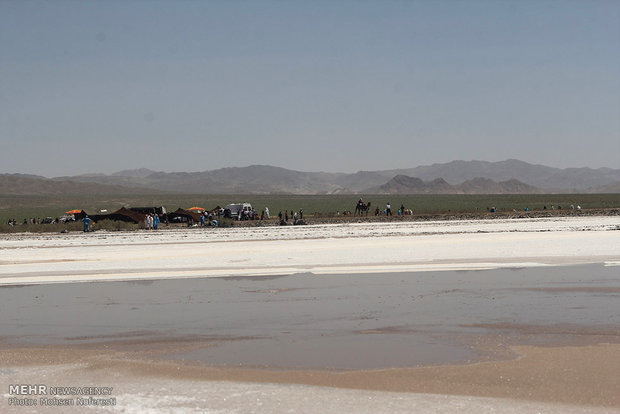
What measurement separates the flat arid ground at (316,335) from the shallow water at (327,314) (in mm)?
53

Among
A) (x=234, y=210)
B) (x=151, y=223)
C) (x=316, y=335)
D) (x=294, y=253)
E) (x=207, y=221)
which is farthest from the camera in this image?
(x=234, y=210)

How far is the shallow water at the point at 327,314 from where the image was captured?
1012 cm

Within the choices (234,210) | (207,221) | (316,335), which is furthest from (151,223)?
(316,335)

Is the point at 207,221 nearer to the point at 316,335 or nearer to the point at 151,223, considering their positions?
the point at 151,223

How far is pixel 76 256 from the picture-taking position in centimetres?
2636

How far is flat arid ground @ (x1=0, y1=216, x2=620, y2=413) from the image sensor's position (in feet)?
25.9

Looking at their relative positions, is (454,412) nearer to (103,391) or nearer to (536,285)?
(103,391)

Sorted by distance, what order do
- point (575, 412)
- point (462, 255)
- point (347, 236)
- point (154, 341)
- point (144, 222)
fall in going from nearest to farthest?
point (575, 412) → point (154, 341) → point (462, 255) → point (347, 236) → point (144, 222)

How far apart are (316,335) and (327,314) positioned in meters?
1.84

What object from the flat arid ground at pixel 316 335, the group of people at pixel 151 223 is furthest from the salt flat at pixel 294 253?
the group of people at pixel 151 223

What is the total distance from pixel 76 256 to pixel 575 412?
2277 centimetres

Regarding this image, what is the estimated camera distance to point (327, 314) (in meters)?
12.9

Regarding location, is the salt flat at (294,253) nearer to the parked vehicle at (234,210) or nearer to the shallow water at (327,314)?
the shallow water at (327,314)

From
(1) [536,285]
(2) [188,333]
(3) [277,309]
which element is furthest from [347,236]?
(2) [188,333]
